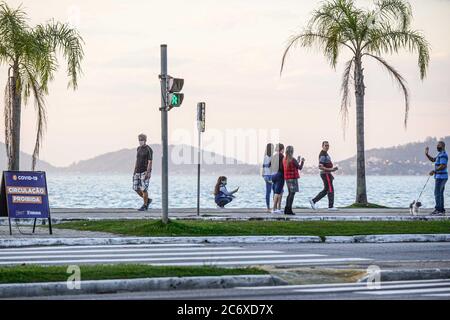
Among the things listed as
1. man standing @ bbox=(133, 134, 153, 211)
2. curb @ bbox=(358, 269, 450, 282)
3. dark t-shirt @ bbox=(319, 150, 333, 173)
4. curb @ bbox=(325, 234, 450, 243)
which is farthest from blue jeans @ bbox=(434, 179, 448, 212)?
curb @ bbox=(358, 269, 450, 282)

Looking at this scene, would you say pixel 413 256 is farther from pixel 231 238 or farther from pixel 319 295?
pixel 319 295

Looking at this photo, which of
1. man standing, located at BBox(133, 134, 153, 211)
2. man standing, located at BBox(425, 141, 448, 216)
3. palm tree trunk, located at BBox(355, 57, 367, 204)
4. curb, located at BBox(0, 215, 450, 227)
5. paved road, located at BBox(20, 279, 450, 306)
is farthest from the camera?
palm tree trunk, located at BBox(355, 57, 367, 204)

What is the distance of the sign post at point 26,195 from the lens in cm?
1988

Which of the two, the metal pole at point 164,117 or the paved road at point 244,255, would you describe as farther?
the metal pole at point 164,117

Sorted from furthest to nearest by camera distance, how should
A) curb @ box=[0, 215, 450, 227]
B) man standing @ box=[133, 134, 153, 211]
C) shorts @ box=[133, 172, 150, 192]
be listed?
shorts @ box=[133, 172, 150, 192] < man standing @ box=[133, 134, 153, 211] < curb @ box=[0, 215, 450, 227]

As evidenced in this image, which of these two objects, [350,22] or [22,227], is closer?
[22,227]

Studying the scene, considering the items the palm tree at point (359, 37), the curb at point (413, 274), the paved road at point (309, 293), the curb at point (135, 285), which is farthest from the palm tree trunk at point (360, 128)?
the curb at point (135, 285)

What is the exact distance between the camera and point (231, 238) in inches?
788

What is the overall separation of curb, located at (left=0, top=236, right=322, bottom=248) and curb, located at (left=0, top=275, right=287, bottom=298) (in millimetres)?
6088

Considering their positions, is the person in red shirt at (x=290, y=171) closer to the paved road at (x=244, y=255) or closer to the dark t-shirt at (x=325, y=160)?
the dark t-shirt at (x=325, y=160)

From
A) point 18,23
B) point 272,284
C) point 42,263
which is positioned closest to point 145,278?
point 272,284

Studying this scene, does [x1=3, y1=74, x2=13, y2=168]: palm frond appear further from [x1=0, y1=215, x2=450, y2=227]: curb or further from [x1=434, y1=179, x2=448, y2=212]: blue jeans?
[x1=434, y1=179, x2=448, y2=212]: blue jeans

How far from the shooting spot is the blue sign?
65.2 feet
